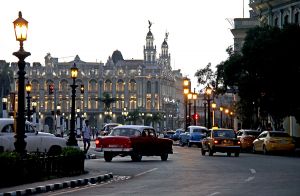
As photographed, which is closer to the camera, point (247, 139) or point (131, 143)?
point (131, 143)

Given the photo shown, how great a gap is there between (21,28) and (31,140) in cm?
1069

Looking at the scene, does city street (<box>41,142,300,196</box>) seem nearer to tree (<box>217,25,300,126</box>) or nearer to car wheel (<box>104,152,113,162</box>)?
car wheel (<box>104,152,113,162</box>)

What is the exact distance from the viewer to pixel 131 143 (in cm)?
3831

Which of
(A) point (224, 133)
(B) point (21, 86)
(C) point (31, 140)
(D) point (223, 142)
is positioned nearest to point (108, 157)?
(C) point (31, 140)

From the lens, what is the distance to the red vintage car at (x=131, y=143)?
126 feet

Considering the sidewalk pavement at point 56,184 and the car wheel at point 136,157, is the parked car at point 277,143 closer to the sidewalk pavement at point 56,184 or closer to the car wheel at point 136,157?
the car wheel at point 136,157

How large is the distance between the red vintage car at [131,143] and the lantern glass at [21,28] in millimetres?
13508

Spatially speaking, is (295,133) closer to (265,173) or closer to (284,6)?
(284,6)

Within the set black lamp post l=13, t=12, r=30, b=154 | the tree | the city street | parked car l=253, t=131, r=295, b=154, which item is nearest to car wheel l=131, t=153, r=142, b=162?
the city street

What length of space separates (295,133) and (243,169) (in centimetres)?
4426

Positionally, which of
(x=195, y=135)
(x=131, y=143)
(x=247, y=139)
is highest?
(x=195, y=135)

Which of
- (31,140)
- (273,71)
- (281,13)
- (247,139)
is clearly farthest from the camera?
(281,13)

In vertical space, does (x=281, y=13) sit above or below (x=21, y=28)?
above

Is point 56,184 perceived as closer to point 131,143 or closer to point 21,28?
point 21,28
